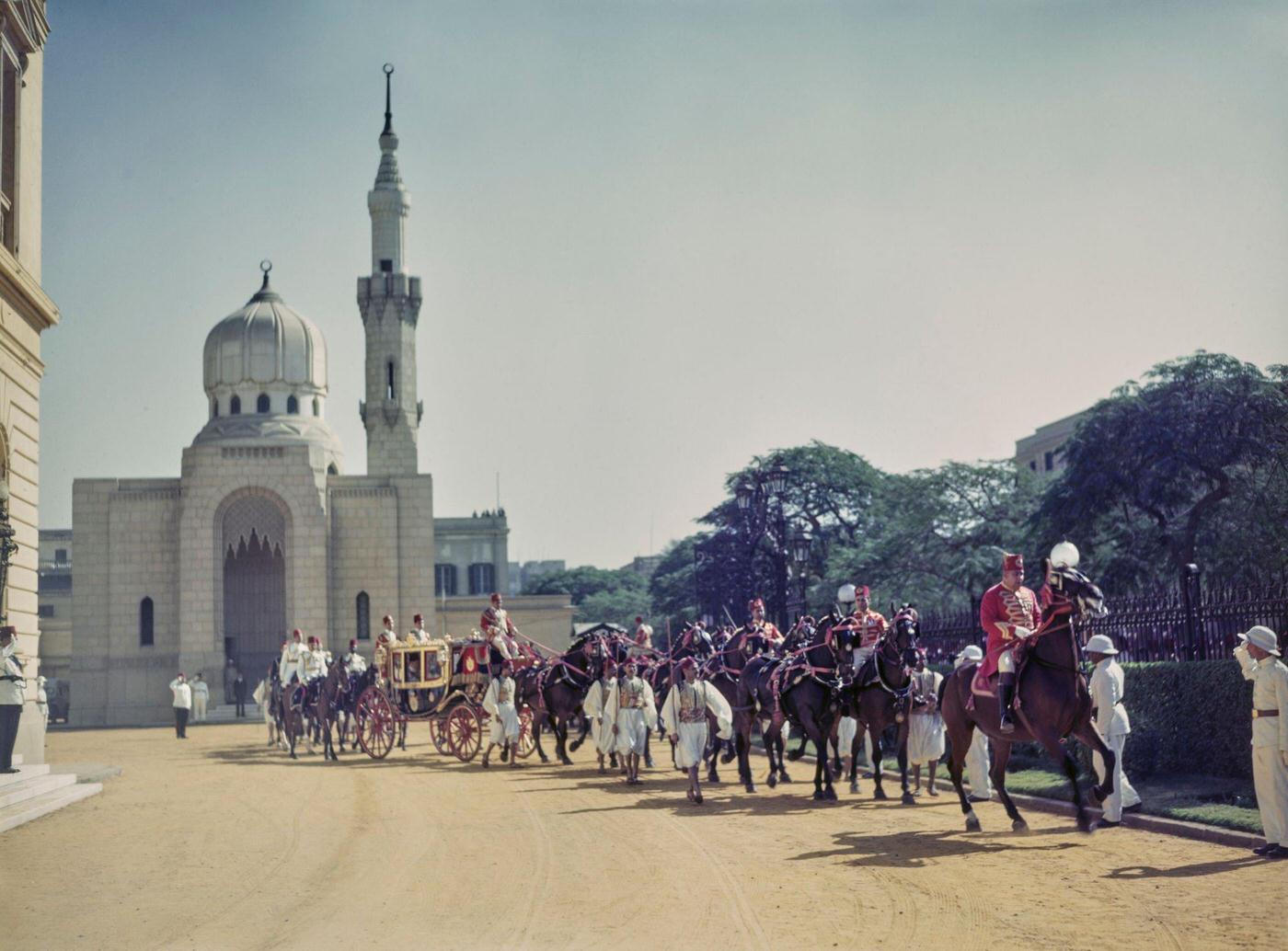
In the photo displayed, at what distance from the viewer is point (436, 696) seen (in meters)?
26.6

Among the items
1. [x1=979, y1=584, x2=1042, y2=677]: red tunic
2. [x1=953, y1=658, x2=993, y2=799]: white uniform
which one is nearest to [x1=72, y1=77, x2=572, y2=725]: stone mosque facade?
[x1=953, y1=658, x2=993, y2=799]: white uniform

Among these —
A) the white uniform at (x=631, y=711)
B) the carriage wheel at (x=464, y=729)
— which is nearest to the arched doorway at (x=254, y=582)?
the carriage wheel at (x=464, y=729)

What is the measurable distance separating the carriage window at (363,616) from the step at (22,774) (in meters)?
35.4

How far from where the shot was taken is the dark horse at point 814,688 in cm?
1708

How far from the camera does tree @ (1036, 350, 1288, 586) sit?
3284 cm

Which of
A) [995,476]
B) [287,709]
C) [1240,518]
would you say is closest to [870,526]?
[995,476]

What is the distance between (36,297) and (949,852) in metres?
16.6

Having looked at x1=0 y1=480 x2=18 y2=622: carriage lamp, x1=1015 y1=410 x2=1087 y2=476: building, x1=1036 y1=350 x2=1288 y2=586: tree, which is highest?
x1=1015 y1=410 x2=1087 y2=476: building

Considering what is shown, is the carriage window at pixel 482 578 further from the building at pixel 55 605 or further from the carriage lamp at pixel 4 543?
the carriage lamp at pixel 4 543

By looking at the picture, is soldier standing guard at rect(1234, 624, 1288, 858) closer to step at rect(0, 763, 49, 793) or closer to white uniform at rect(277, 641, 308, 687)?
step at rect(0, 763, 49, 793)

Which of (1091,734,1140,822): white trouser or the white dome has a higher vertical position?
the white dome

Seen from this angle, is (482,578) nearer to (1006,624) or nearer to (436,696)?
(436,696)

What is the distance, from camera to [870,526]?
61.1 m

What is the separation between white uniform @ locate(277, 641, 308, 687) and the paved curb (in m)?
18.4
